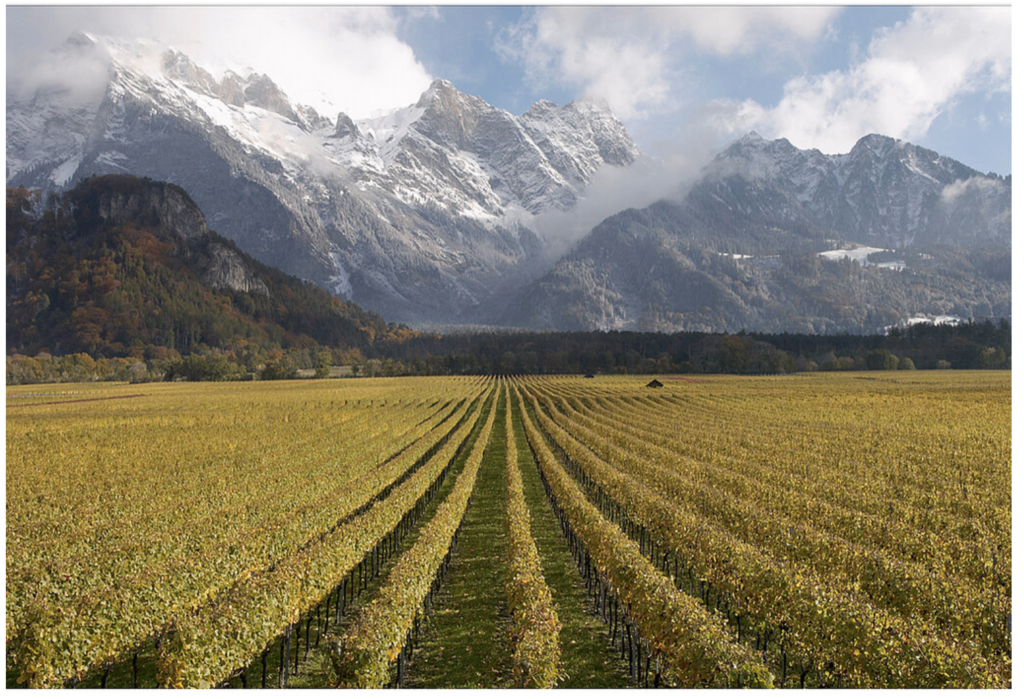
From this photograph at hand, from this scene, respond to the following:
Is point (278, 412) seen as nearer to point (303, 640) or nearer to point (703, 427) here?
point (703, 427)

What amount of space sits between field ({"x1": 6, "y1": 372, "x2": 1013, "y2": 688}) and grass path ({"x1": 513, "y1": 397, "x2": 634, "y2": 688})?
0.09 metres

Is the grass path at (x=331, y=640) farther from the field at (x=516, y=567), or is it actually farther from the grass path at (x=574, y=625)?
the grass path at (x=574, y=625)

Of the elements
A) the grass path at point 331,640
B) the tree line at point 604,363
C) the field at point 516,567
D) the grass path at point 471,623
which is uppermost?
the tree line at point 604,363

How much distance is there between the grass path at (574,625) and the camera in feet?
50.9

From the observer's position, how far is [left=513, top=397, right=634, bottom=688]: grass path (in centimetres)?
1552

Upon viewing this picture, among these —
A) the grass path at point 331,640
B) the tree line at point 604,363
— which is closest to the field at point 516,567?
the grass path at point 331,640

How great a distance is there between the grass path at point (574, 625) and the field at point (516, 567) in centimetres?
9

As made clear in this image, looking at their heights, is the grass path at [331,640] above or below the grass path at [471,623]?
below

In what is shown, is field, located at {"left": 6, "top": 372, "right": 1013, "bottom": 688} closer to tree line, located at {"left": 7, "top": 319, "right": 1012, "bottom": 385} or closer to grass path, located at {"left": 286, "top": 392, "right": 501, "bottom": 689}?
grass path, located at {"left": 286, "top": 392, "right": 501, "bottom": 689}

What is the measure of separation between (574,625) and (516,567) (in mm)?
2604

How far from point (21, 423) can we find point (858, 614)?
75874mm

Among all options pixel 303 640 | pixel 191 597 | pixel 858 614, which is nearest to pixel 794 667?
pixel 858 614

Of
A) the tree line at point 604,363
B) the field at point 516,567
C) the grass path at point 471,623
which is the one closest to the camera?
the field at point 516,567

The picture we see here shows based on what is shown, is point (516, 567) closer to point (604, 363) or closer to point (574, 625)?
point (574, 625)
